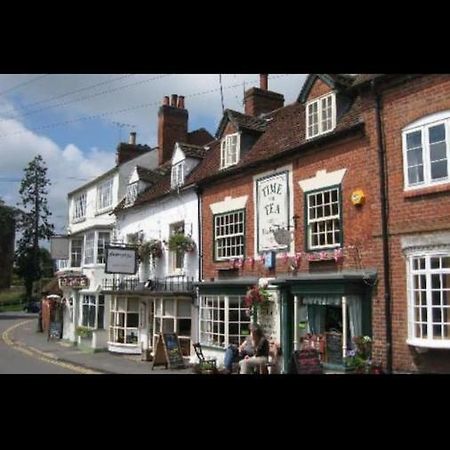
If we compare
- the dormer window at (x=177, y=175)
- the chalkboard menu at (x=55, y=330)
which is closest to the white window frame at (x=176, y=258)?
the dormer window at (x=177, y=175)

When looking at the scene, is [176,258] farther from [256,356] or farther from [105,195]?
[105,195]

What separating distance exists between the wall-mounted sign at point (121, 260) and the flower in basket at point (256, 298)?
6.54m

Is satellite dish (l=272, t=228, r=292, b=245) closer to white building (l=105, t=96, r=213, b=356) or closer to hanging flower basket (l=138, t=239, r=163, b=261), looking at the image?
white building (l=105, t=96, r=213, b=356)

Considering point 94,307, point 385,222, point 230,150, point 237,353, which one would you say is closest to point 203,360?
point 237,353

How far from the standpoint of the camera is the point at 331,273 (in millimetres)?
11391

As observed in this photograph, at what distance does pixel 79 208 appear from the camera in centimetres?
2728

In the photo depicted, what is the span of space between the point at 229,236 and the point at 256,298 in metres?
2.55

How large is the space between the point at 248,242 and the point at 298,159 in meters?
2.65

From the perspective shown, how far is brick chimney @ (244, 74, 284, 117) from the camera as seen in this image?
58.2 ft

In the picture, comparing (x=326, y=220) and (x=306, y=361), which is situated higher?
(x=326, y=220)

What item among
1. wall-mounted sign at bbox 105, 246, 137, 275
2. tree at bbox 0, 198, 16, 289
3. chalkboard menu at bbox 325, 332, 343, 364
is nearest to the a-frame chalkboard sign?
wall-mounted sign at bbox 105, 246, 137, 275
